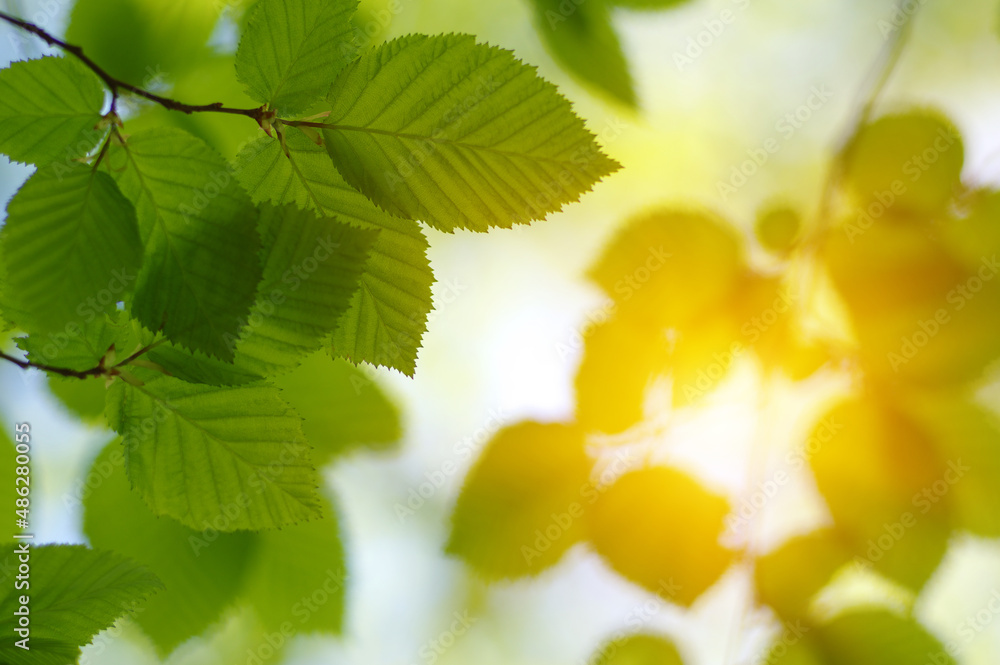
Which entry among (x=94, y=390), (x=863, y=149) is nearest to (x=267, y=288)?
(x=94, y=390)

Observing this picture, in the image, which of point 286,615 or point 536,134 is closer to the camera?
point 536,134

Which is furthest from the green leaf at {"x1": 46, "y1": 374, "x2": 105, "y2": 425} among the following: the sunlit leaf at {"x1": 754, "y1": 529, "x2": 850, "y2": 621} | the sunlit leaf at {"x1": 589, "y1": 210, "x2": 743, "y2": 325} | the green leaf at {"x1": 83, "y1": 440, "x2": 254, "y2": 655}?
the sunlit leaf at {"x1": 754, "y1": 529, "x2": 850, "y2": 621}

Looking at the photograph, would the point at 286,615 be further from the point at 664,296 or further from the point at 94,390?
the point at 664,296

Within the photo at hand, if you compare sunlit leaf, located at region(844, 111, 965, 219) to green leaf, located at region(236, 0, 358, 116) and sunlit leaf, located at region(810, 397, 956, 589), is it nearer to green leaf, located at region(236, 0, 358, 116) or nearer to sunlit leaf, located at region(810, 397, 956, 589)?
sunlit leaf, located at region(810, 397, 956, 589)

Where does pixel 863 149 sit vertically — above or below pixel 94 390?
above

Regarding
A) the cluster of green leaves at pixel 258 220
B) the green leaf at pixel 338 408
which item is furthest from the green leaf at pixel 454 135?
the green leaf at pixel 338 408

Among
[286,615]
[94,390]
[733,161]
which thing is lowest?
[286,615]
